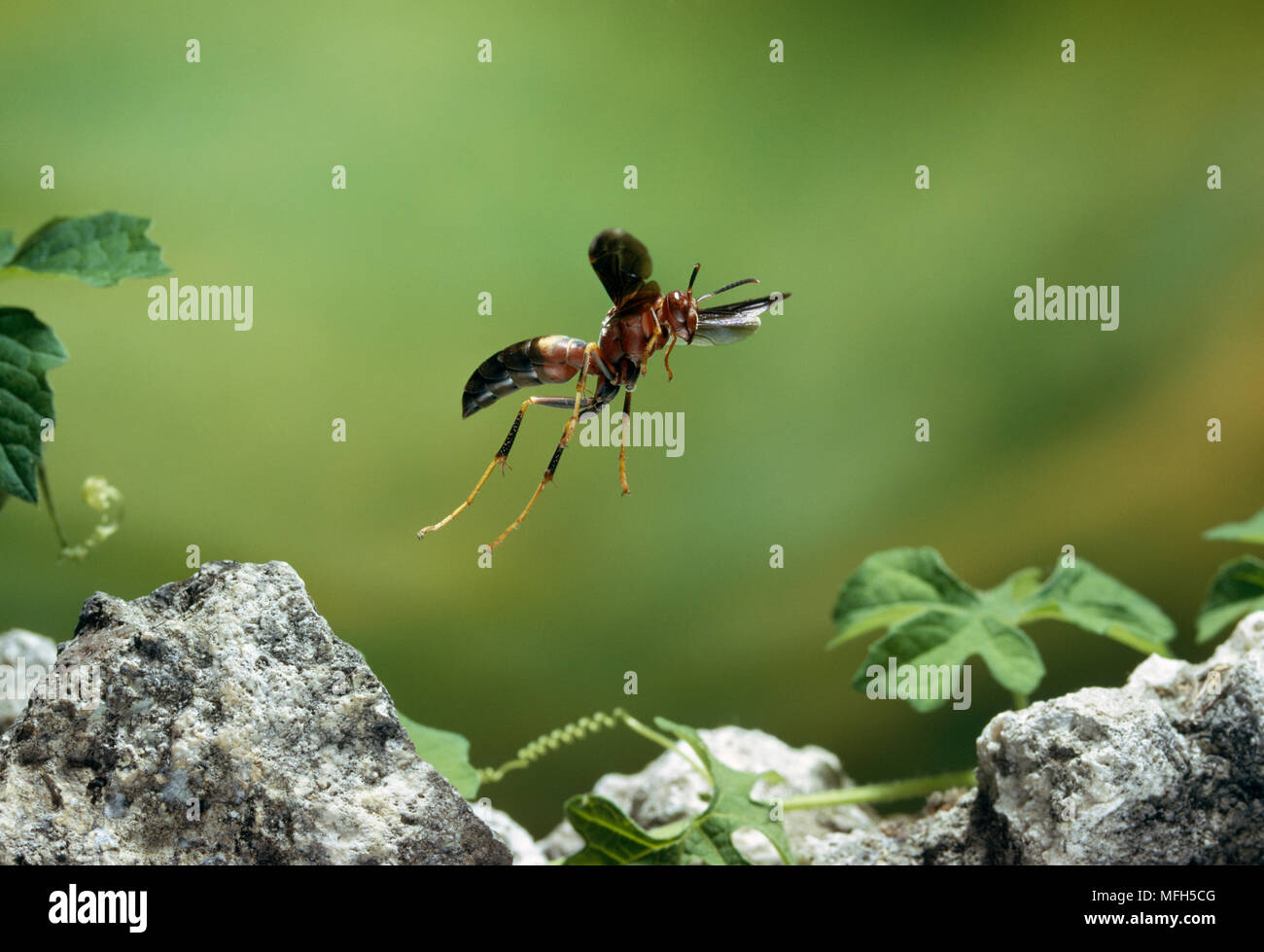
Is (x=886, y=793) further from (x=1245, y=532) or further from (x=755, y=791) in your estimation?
(x=1245, y=532)

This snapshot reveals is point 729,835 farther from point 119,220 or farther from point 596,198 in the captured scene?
point 119,220

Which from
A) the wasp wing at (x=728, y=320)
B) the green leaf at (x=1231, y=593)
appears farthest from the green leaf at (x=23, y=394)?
the green leaf at (x=1231, y=593)

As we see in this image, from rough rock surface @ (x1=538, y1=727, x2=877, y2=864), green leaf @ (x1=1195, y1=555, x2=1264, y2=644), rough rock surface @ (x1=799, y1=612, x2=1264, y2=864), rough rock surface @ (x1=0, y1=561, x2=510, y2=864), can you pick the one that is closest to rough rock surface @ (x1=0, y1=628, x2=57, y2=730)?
rough rock surface @ (x1=0, y1=561, x2=510, y2=864)

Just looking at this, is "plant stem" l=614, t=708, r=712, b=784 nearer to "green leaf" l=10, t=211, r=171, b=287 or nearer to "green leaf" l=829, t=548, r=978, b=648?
"green leaf" l=829, t=548, r=978, b=648

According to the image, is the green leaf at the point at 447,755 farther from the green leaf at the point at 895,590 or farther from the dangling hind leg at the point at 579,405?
the green leaf at the point at 895,590

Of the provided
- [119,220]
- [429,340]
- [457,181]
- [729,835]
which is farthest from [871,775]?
[119,220]

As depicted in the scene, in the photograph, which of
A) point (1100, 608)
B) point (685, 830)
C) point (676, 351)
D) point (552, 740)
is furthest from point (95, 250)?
point (1100, 608)
